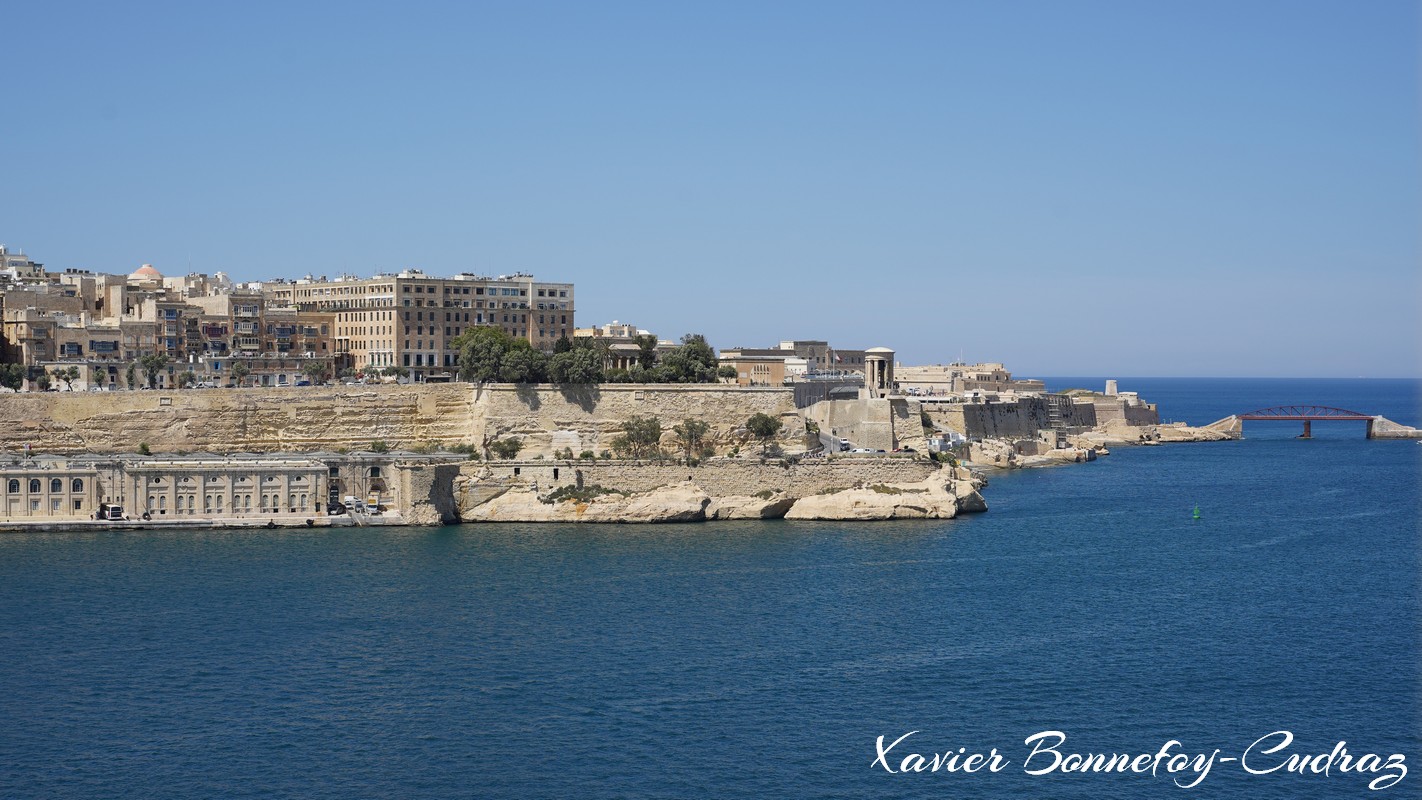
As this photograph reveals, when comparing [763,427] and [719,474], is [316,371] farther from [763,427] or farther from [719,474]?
[719,474]

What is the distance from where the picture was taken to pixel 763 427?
53.5m

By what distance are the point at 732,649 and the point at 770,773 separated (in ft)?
24.3

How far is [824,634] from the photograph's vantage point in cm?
3133

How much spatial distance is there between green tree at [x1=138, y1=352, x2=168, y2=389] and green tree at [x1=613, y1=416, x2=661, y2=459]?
21445 mm

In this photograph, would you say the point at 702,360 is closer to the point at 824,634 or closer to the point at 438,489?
the point at 438,489

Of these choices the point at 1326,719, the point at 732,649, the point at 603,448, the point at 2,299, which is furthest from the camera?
the point at 2,299

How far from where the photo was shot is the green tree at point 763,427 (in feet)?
176

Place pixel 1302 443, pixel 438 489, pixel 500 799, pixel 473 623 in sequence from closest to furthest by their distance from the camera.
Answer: pixel 500 799, pixel 473 623, pixel 438 489, pixel 1302 443

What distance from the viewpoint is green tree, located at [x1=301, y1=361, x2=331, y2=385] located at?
65688mm

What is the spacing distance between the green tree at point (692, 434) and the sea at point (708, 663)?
310 inches

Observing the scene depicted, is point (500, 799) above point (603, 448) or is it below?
below

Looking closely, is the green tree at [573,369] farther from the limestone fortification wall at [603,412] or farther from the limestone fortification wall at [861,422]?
the limestone fortification wall at [861,422]

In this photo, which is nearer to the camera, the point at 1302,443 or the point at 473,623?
the point at 473,623

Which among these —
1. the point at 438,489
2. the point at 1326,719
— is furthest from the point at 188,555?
the point at 1326,719
